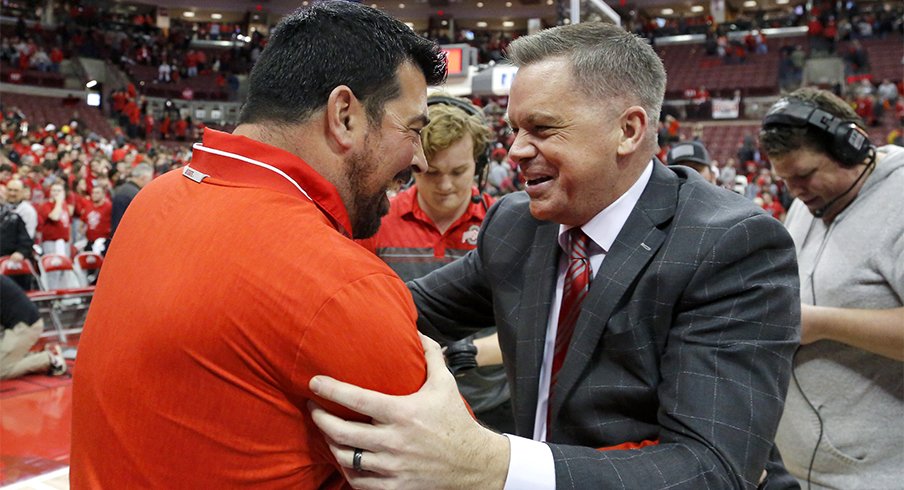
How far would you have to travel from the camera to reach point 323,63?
1197mm

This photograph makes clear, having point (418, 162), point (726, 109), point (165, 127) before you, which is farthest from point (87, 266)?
point (726, 109)

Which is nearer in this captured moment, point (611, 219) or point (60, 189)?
point (611, 219)

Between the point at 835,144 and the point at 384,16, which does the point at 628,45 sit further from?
the point at 835,144

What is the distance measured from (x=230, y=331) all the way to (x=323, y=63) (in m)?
0.50

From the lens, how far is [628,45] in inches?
53.8

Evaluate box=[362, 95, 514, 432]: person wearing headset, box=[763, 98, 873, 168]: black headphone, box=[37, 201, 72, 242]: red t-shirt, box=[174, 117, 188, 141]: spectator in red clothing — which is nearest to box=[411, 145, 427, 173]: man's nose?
box=[362, 95, 514, 432]: person wearing headset

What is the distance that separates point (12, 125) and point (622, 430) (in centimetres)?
1740

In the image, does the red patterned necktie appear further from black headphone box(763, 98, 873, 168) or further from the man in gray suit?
black headphone box(763, 98, 873, 168)

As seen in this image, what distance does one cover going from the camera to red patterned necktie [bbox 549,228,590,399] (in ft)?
4.35

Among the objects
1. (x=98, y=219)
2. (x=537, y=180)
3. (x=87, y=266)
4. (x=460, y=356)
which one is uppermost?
(x=537, y=180)

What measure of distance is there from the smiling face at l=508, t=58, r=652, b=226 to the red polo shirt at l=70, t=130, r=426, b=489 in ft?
1.53

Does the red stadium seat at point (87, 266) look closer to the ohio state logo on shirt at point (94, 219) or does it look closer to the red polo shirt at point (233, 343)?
the ohio state logo on shirt at point (94, 219)

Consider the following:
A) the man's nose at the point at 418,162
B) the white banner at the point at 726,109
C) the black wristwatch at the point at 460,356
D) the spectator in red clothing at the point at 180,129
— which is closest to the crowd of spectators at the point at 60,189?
the black wristwatch at the point at 460,356

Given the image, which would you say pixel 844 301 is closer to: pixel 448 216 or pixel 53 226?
pixel 448 216
